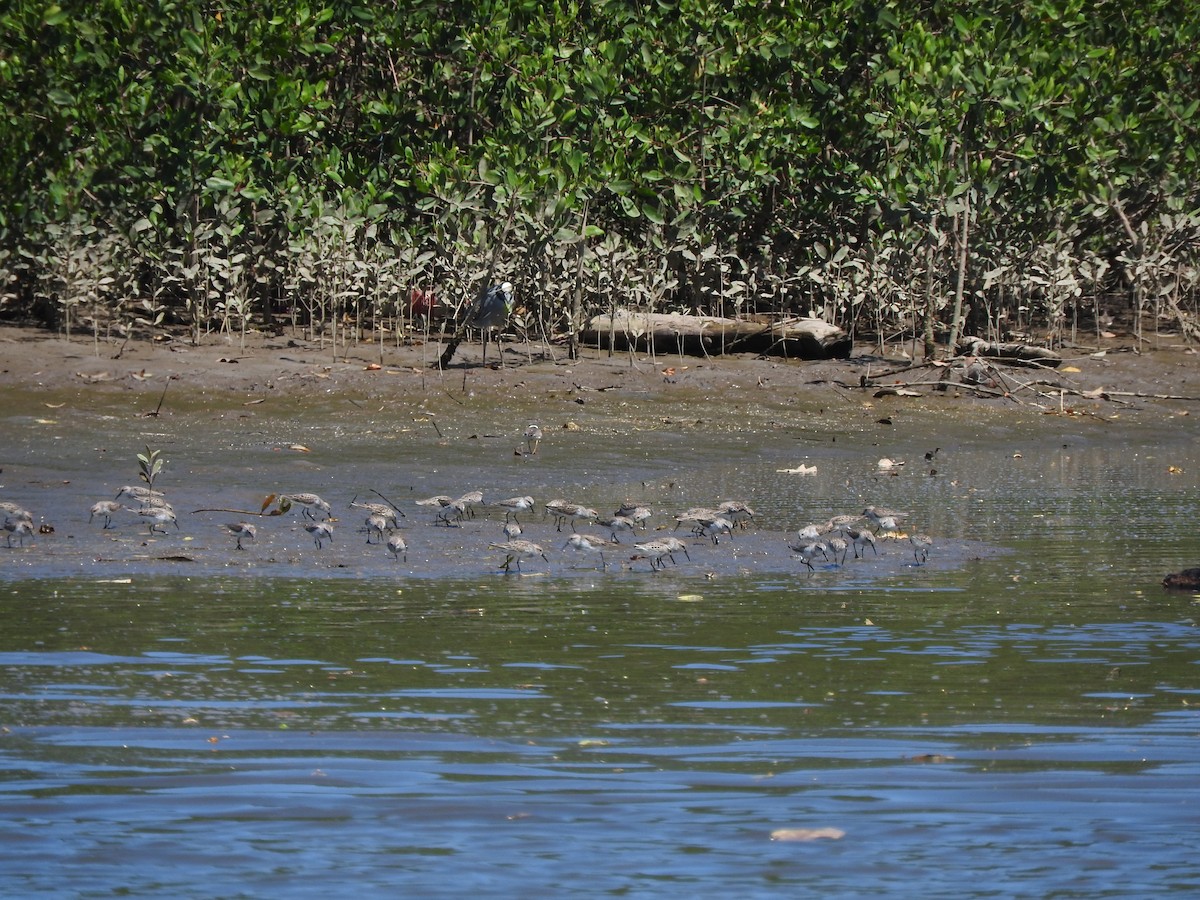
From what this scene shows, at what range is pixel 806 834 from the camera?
4.06m

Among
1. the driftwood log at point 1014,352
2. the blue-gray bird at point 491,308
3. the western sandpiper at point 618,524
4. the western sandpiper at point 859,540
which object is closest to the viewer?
the western sandpiper at point 859,540

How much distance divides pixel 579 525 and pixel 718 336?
282 inches

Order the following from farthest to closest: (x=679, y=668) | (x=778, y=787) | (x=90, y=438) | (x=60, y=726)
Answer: (x=90, y=438) → (x=679, y=668) → (x=60, y=726) → (x=778, y=787)

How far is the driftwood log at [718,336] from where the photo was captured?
16578mm

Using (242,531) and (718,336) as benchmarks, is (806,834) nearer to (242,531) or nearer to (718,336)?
(242,531)

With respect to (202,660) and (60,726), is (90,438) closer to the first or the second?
(202,660)

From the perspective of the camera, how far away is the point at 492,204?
16844 mm

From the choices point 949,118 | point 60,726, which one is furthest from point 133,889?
point 949,118

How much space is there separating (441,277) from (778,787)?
1291 centimetres

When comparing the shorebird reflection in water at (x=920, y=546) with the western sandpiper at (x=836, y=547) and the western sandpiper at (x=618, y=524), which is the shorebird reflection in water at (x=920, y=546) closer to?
the western sandpiper at (x=836, y=547)

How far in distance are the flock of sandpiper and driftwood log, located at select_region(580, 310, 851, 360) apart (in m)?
6.70

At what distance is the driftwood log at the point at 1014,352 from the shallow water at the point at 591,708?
224 inches

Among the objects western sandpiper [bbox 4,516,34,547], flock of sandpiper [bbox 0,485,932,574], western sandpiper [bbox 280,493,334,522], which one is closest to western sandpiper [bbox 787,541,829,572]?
flock of sandpiper [bbox 0,485,932,574]

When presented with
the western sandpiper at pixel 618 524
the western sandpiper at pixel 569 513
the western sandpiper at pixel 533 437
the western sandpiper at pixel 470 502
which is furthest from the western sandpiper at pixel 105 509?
the western sandpiper at pixel 533 437
